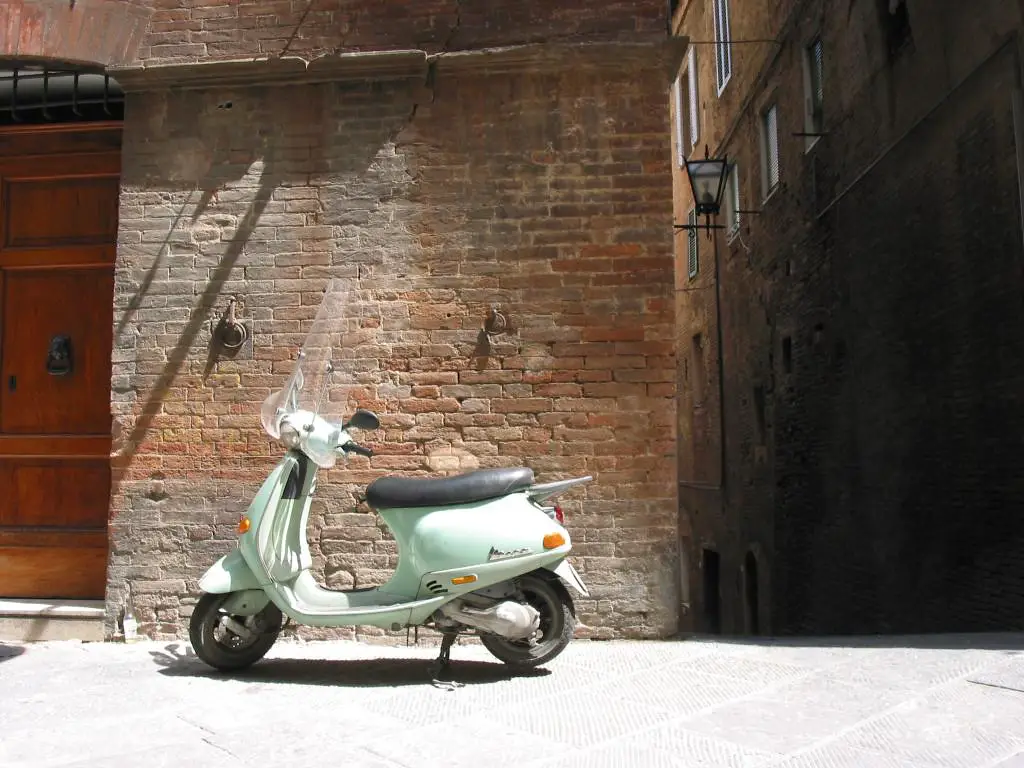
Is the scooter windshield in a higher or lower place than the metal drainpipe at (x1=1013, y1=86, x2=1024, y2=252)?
lower

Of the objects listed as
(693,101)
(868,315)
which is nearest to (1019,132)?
(868,315)

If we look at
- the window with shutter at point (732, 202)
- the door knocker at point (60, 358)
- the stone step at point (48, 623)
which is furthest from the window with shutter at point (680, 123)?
the stone step at point (48, 623)

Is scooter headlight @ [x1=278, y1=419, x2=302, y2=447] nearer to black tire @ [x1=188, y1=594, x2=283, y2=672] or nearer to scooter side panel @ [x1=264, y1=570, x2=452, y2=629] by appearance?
scooter side panel @ [x1=264, y1=570, x2=452, y2=629]

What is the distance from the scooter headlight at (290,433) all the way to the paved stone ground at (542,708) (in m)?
1.16

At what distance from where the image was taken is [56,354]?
5.57 metres

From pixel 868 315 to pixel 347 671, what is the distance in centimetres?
714

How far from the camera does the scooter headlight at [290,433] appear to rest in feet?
13.8

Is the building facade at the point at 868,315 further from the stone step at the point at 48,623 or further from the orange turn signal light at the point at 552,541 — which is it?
the stone step at the point at 48,623

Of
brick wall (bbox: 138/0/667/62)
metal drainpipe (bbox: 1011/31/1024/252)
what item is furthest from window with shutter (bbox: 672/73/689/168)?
brick wall (bbox: 138/0/667/62)

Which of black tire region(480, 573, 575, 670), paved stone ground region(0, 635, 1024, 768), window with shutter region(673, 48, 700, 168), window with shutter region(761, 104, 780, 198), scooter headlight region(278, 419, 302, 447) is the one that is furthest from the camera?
window with shutter region(673, 48, 700, 168)

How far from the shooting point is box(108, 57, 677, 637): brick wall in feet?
16.4

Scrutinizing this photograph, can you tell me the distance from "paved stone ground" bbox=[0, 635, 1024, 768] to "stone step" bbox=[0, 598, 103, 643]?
0.36 metres

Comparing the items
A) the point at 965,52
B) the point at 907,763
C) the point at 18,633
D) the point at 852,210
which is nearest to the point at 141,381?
the point at 18,633

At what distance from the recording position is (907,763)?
9.34 ft
